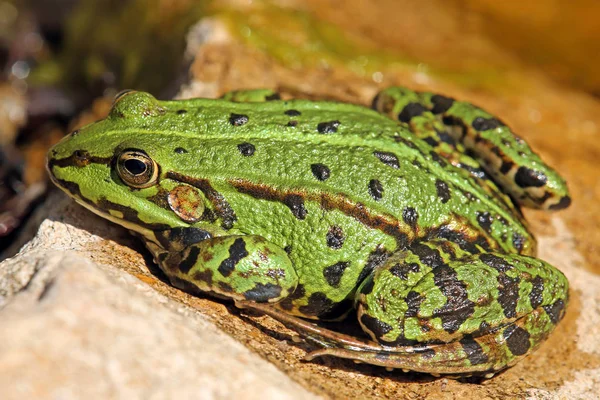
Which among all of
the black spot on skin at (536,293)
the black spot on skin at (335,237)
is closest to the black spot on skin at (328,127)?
A: the black spot on skin at (335,237)

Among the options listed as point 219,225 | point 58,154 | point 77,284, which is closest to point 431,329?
point 219,225

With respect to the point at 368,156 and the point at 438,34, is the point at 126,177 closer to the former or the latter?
the point at 368,156

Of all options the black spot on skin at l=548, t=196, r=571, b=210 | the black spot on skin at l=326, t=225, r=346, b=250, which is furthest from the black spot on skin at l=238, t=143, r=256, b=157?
the black spot on skin at l=548, t=196, r=571, b=210

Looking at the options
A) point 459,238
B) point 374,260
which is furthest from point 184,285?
point 459,238

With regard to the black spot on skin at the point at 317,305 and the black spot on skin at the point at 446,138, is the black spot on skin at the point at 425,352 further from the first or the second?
the black spot on skin at the point at 446,138

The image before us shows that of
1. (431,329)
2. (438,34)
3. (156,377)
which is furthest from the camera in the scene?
(438,34)

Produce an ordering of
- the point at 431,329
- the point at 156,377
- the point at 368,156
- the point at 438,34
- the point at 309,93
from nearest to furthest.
Result: the point at 156,377 → the point at 431,329 → the point at 368,156 → the point at 309,93 → the point at 438,34

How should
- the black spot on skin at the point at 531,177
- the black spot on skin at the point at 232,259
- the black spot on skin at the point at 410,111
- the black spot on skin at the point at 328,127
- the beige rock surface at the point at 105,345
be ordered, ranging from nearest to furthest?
the beige rock surface at the point at 105,345, the black spot on skin at the point at 232,259, the black spot on skin at the point at 328,127, the black spot on skin at the point at 531,177, the black spot on skin at the point at 410,111
